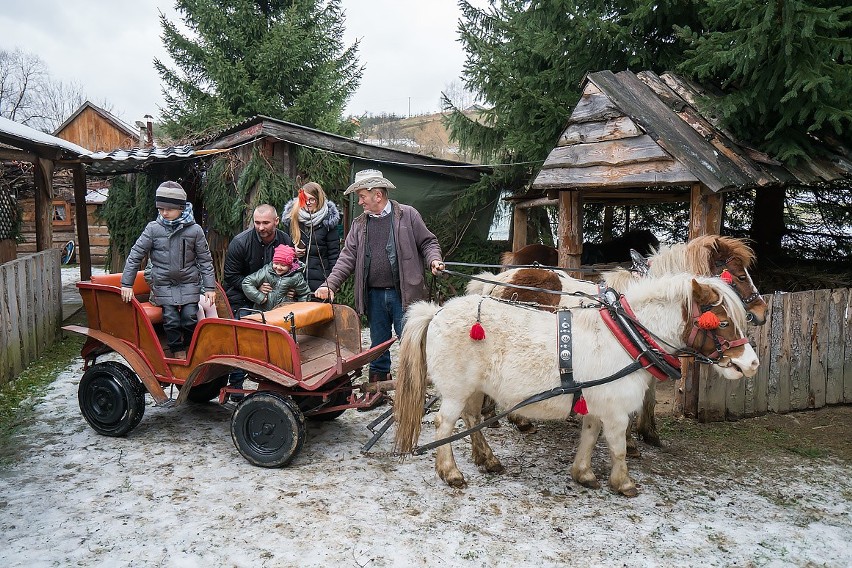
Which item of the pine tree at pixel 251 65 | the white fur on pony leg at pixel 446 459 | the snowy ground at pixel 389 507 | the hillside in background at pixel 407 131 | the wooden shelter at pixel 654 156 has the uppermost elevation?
the hillside in background at pixel 407 131

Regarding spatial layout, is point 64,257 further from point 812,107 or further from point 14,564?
point 812,107

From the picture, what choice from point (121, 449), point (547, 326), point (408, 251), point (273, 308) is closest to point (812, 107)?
point (547, 326)

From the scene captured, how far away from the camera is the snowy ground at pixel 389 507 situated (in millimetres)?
3303

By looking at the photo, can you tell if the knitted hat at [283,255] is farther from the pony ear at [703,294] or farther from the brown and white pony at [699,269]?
the pony ear at [703,294]

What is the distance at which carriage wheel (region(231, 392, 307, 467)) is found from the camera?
4.25 meters

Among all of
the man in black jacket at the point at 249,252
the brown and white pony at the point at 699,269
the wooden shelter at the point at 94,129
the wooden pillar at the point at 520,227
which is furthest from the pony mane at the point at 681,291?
the wooden shelter at the point at 94,129

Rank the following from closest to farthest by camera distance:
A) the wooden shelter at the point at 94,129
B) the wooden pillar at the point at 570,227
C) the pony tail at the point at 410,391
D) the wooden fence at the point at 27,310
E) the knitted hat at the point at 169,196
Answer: the pony tail at the point at 410,391 → the knitted hat at the point at 169,196 → the wooden fence at the point at 27,310 → the wooden pillar at the point at 570,227 → the wooden shelter at the point at 94,129

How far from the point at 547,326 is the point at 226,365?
2.54 m

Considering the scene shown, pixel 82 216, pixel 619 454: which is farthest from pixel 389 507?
pixel 82 216

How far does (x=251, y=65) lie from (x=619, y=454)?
14131mm

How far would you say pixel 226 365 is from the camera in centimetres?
461

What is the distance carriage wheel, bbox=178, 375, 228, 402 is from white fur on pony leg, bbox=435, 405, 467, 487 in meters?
2.55

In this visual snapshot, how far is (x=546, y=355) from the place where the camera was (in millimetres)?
3969

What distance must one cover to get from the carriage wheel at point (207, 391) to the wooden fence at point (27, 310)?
223 centimetres
